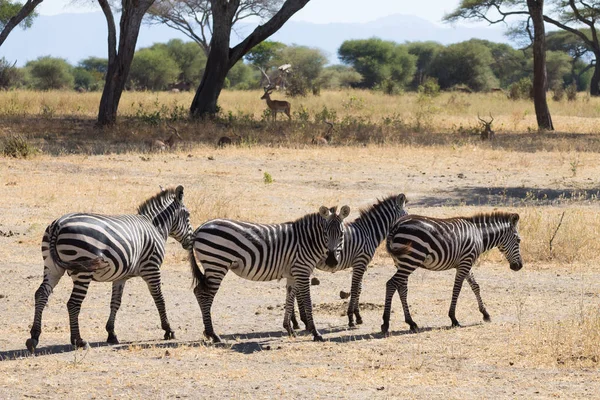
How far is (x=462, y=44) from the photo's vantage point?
62219 mm

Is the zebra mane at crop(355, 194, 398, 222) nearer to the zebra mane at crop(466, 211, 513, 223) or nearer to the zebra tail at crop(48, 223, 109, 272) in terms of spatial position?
the zebra mane at crop(466, 211, 513, 223)

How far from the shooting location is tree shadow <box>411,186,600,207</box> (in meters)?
16.3

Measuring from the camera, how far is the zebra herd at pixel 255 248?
778cm

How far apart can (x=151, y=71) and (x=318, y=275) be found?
156ft

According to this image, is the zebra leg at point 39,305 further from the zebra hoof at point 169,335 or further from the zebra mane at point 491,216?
the zebra mane at point 491,216

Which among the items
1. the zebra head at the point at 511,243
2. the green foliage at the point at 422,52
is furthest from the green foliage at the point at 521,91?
Result: the zebra head at the point at 511,243

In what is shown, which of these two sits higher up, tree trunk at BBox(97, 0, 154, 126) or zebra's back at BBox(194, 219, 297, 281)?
tree trunk at BBox(97, 0, 154, 126)

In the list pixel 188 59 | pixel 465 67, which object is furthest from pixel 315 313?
pixel 188 59

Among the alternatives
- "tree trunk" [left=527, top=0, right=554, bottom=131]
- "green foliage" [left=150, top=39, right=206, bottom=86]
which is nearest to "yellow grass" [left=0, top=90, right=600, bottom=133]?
"tree trunk" [left=527, top=0, right=554, bottom=131]

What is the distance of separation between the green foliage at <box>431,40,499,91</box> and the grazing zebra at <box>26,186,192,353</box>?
5209cm

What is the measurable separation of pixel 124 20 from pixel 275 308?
61.8 ft

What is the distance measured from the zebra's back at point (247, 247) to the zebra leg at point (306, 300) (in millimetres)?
162

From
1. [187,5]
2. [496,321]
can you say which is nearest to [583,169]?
[496,321]

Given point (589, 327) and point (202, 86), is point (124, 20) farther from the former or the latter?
point (589, 327)
